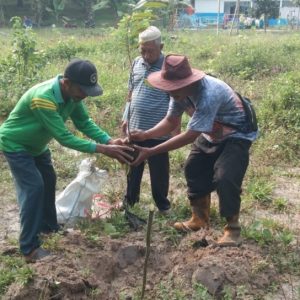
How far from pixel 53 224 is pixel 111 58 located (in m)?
9.76

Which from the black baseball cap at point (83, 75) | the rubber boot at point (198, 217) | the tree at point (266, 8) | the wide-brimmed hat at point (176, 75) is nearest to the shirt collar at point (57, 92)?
the black baseball cap at point (83, 75)

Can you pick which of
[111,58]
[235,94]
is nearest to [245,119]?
[235,94]

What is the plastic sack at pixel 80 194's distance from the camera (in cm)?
433

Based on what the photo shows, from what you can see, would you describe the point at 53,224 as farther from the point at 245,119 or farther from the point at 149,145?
the point at 245,119

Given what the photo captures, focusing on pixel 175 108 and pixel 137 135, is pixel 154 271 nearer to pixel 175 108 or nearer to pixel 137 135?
pixel 137 135

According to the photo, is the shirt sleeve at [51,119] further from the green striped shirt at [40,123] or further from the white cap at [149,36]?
the white cap at [149,36]

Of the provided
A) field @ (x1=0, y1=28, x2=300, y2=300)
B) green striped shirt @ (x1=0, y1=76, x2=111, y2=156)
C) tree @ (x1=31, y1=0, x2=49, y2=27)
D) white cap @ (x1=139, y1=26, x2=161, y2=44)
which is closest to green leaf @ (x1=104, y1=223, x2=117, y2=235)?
field @ (x1=0, y1=28, x2=300, y2=300)

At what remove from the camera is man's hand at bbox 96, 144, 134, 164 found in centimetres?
367

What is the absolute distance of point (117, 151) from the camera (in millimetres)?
3748

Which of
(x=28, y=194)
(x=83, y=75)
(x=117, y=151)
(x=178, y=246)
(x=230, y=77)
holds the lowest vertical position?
(x=230, y=77)

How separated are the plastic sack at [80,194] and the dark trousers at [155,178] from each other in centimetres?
31

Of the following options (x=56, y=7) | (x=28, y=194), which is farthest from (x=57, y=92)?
(x=56, y=7)

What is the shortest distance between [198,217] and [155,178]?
1.75ft

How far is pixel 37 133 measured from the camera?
3588mm
